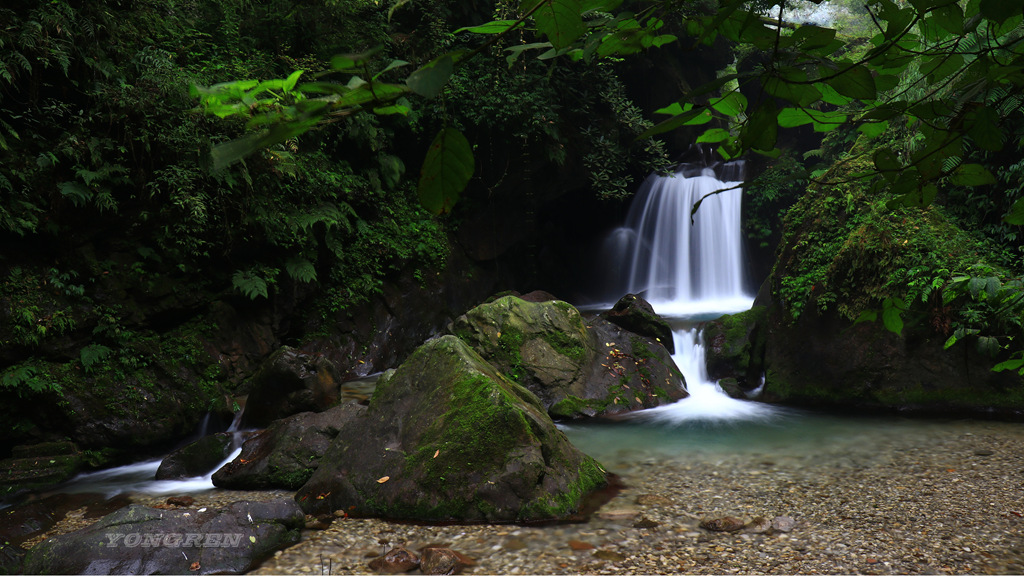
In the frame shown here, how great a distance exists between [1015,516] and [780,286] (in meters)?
4.96

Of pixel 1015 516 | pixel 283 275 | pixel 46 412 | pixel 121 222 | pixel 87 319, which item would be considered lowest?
pixel 1015 516

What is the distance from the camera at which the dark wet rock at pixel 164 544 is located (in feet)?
9.82

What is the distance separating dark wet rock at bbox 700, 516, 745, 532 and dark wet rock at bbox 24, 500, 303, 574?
2.71m

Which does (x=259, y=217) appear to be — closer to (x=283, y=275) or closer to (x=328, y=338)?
(x=283, y=275)

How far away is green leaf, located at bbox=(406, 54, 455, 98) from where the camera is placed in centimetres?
52

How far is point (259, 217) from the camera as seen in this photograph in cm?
744

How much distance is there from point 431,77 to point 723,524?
386 cm

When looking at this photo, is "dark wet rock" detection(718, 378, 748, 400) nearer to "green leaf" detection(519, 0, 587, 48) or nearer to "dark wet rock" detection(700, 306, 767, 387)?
"dark wet rock" detection(700, 306, 767, 387)

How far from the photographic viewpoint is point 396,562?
318 centimetres

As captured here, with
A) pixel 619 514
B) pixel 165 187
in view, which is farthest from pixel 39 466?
pixel 619 514

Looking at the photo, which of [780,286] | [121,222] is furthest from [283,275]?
[780,286]

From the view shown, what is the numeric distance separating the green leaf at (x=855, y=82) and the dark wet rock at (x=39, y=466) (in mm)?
6426

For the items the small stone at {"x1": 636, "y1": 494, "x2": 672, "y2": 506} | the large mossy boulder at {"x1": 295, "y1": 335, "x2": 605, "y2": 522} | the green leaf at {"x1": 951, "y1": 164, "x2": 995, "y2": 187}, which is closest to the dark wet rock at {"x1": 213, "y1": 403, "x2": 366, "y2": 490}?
the large mossy boulder at {"x1": 295, "y1": 335, "x2": 605, "y2": 522}

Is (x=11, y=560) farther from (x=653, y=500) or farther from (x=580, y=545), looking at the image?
(x=653, y=500)
